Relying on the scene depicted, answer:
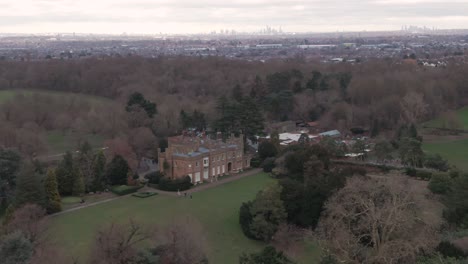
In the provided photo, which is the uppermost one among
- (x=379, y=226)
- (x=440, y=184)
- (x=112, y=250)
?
(x=379, y=226)

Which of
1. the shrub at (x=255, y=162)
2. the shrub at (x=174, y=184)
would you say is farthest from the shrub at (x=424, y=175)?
the shrub at (x=174, y=184)

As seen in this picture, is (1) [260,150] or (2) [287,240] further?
(1) [260,150]

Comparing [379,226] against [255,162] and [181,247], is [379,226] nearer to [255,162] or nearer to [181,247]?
[181,247]

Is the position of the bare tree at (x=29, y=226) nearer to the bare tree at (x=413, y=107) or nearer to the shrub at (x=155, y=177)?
the shrub at (x=155, y=177)

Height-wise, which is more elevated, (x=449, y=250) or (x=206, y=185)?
(x=449, y=250)

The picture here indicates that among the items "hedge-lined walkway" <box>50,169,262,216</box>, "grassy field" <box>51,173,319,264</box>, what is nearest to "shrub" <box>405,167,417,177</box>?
"grassy field" <box>51,173,319,264</box>

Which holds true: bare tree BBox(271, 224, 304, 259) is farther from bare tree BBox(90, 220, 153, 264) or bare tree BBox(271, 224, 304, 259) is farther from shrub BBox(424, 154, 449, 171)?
shrub BBox(424, 154, 449, 171)

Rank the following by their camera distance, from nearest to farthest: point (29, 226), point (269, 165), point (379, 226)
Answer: point (379, 226) < point (29, 226) < point (269, 165)

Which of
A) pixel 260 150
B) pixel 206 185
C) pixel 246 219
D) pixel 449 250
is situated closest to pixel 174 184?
pixel 206 185
